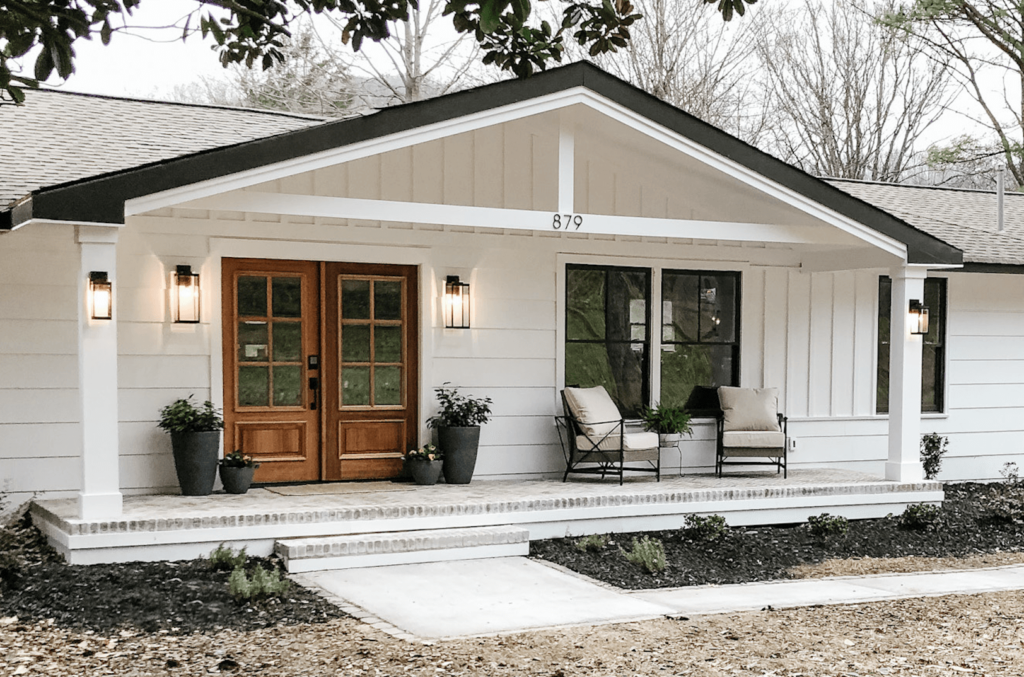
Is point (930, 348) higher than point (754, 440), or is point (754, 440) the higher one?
point (930, 348)

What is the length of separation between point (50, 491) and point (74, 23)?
5.11m

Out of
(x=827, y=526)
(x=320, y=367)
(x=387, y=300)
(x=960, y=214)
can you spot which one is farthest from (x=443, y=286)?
(x=960, y=214)

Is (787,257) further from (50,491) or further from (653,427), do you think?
(50,491)

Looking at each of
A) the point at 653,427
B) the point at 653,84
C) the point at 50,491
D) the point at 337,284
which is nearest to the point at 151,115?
the point at 337,284

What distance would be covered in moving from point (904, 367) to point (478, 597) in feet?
15.7

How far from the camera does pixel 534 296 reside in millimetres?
9727

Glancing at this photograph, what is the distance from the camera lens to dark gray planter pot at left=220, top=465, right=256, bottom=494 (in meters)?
8.35

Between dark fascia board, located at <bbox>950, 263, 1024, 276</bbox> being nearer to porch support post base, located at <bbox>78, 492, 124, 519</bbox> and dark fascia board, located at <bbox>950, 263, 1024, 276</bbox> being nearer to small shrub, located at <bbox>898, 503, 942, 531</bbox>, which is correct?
small shrub, located at <bbox>898, 503, 942, 531</bbox>

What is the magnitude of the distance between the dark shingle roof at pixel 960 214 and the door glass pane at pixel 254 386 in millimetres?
6572

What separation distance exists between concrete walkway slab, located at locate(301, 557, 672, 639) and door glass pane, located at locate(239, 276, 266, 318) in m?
2.56

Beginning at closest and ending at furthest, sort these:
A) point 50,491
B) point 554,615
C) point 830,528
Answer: point 554,615 → point 50,491 → point 830,528

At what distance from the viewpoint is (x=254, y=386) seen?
8.84 metres

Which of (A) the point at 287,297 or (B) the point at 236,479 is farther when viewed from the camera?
(A) the point at 287,297

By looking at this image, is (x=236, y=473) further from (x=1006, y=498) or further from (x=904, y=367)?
(x=1006, y=498)
